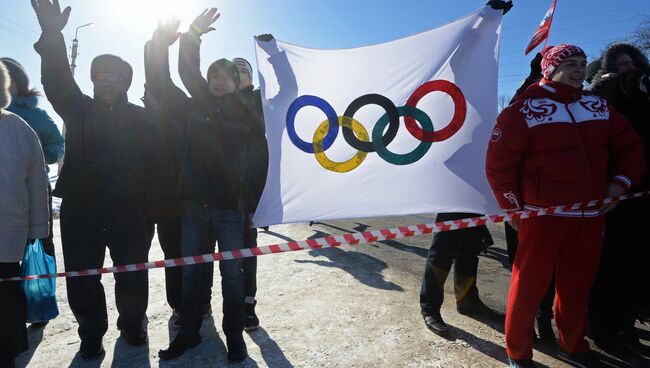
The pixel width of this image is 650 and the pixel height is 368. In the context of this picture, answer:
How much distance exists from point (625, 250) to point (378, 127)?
2.21 m

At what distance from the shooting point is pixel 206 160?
9.07 feet

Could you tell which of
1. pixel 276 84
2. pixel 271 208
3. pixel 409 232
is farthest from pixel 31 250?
pixel 409 232

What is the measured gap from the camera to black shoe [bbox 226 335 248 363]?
2.71 m

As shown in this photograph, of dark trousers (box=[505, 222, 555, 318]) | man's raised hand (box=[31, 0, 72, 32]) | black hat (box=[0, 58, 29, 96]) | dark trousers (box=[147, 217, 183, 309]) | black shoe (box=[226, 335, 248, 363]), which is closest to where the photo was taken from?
man's raised hand (box=[31, 0, 72, 32])

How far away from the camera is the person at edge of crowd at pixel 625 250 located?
2973mm

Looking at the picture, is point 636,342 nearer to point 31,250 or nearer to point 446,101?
point 446,101

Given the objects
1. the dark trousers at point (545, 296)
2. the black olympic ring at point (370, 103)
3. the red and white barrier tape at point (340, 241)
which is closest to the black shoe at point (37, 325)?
the red and white barrier tape at point (340, 241)

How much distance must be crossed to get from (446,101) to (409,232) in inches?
40.9

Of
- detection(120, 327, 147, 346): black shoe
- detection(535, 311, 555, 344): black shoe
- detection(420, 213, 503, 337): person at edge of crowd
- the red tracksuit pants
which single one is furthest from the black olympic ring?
detection(120, 327, 147, 346): black shoe

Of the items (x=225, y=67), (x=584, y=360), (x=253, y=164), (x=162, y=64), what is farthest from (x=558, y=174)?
(x=162, y=64)

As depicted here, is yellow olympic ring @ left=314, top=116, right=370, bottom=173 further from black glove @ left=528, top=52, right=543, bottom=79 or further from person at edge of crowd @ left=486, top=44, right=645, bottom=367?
black glove @ left=528, top=52, right=543, bottom=79

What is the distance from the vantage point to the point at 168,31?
2732 millimetres

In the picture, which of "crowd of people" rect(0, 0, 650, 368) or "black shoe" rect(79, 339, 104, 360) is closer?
"crowd of people" rect(0, 0, 650, 368)

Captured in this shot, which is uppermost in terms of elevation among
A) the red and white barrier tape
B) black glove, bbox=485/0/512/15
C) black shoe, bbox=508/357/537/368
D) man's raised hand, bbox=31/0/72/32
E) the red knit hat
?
black glove, bbox=485/0/512/15
